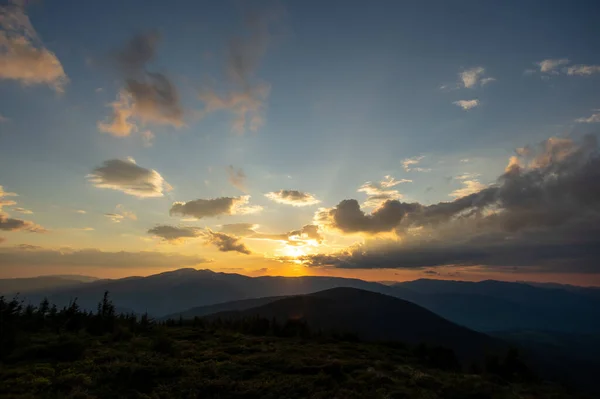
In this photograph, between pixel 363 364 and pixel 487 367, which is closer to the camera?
pixel 363 364

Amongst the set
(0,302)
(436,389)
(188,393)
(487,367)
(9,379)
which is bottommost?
(487,367)

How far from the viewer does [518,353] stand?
121 feet

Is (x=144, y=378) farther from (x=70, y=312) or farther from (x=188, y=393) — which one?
(x=70, y=312)

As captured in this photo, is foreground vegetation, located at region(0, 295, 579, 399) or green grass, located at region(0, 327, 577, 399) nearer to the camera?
green grass, located at region(0, 327, 577, 399)

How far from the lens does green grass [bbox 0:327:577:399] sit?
58.2 ft

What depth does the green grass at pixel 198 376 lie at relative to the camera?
1773 cm

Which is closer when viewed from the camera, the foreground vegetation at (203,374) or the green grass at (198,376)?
the green grass at (198,376)

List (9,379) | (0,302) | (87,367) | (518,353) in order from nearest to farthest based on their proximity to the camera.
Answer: (9,379), (87,367), (0,302), (518,353)

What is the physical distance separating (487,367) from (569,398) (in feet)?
45.6

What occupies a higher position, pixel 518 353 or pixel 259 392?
pixel 259 392

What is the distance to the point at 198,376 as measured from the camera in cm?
2061

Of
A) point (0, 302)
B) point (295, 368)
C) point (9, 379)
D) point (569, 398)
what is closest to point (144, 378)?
point (9, 379)

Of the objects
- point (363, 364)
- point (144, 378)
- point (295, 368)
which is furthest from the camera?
point (363, 364)

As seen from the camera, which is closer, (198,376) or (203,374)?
(198,376)
